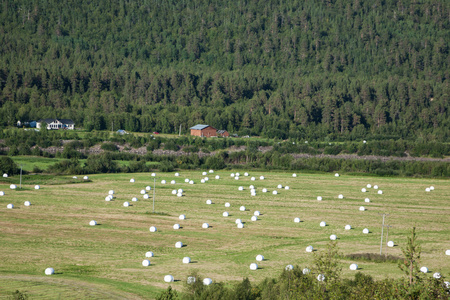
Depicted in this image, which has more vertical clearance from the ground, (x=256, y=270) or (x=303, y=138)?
(x=303, y=138)

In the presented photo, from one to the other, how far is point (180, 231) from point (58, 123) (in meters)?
110

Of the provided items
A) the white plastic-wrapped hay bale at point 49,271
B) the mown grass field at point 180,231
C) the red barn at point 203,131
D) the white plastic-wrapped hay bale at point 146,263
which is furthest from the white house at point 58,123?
the white plastic-wrapped hay bale at point 49,271

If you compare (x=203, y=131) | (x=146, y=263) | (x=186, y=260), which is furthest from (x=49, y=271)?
(x=203, y=131)

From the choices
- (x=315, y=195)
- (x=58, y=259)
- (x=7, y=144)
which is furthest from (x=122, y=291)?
(x=7, y=144)

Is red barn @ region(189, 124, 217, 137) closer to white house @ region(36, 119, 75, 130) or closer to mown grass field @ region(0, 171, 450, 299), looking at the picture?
white house @ region(36, 119, 75, 130)

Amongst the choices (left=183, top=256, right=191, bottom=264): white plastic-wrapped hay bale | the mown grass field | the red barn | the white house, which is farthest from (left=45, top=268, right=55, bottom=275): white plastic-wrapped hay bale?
the white house

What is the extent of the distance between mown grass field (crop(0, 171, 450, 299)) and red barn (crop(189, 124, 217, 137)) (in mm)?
66600

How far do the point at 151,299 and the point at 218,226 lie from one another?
874 inches

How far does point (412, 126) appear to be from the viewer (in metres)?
187

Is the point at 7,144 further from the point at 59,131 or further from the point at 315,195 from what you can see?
the point at 315,195

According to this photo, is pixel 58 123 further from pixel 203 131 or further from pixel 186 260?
pixel 186 260

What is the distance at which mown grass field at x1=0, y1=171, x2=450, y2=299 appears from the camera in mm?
38569

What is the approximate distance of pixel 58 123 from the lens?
506ft

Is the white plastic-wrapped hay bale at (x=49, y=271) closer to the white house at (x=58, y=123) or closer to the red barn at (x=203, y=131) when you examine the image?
the red barn at (x=203, y=131)
